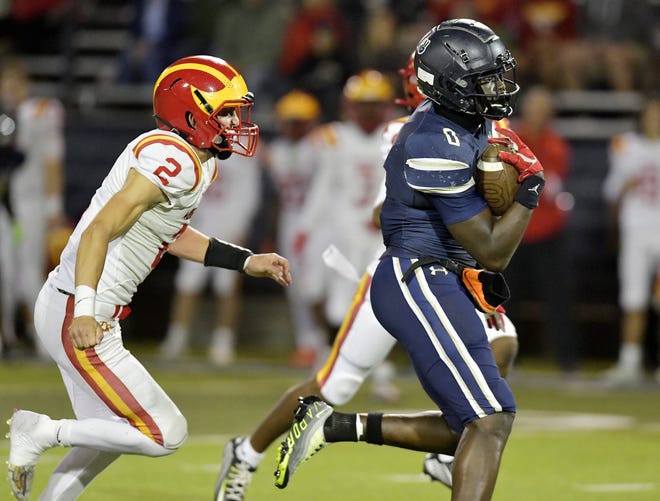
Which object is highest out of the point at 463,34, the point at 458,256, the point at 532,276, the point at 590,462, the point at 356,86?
the point at 463,34

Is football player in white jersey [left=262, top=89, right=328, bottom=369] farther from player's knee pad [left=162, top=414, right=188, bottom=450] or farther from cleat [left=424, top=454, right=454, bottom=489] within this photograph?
player's knee pad [left=162, top=414, right=188, bottom=450]

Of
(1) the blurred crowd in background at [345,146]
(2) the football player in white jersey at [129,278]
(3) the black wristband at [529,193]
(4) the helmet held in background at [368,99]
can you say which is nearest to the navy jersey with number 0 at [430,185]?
(3) the black wristband at [529,193]

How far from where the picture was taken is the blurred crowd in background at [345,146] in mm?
9773

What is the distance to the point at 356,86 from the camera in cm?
848

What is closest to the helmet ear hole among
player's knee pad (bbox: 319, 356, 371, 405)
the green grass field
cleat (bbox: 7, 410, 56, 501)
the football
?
the football

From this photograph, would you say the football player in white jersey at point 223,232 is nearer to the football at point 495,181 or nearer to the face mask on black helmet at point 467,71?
the face mask on black helmet at point 467,71

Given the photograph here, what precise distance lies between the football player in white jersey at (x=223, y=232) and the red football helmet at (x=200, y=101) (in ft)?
19.3

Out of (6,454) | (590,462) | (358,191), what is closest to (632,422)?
(590,462)

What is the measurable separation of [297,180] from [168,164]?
20.4 ft

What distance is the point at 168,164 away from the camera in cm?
433

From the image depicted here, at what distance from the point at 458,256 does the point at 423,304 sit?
26 cm

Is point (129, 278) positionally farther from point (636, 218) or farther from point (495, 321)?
point (636, 218)

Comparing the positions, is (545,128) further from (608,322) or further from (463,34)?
(463,34)

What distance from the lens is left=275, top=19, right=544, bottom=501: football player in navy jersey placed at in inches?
168
